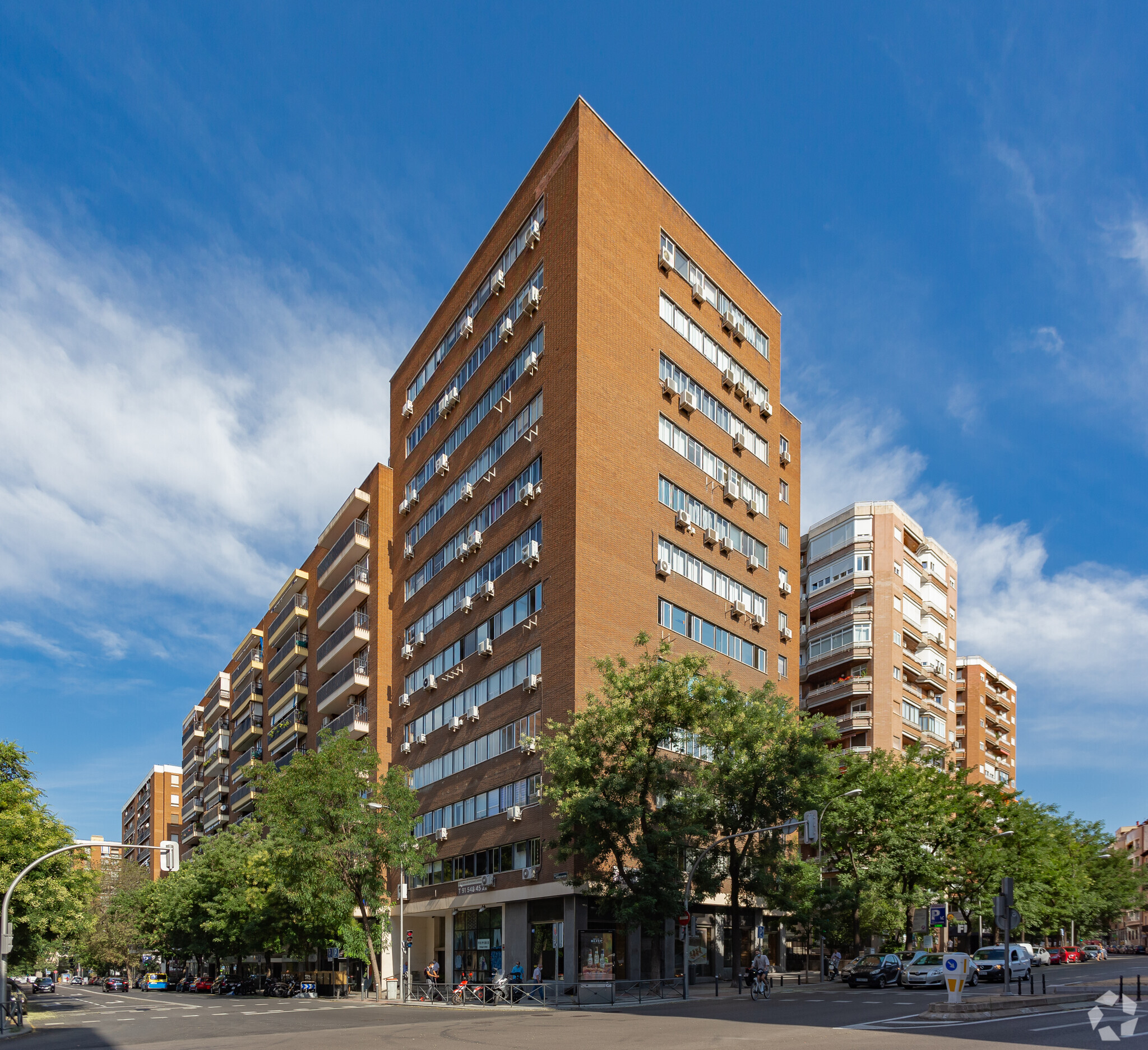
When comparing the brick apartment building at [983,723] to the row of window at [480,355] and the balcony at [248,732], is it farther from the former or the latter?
the balcony at [248,732]

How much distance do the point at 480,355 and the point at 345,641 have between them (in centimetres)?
2407

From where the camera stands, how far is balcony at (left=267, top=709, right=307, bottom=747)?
3406 inches

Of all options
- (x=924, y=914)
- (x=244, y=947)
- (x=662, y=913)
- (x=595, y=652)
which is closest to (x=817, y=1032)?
(x=662, y=913)

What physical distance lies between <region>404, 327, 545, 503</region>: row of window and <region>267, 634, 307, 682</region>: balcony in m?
24.7

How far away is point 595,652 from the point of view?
153 ft

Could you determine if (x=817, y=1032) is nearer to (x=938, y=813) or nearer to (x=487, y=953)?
(x=487, y=953)

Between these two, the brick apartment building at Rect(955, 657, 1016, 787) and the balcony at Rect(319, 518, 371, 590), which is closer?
the balcony at Rect(319, 518, 371, 590)

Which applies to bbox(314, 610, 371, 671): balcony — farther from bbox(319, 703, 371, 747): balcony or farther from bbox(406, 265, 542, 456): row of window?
bbox(406, 265, 542, 456): row of window

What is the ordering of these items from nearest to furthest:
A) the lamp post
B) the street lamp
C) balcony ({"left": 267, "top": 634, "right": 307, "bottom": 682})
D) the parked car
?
the parked car → the lamp post → the street lamp → balcony ({"left": 267, "top": 634, "right": 307, "bottom": 682})

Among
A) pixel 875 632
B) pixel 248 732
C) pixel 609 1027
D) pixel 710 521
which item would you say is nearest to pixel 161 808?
pixel 248 732

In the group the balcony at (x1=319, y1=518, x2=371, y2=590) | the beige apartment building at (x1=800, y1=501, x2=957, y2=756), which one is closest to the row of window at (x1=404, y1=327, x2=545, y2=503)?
the balcony at (x1=319, y1=518, x2=371, y2=590)

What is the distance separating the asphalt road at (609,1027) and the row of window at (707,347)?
3187cm

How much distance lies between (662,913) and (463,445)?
30719 millimetres

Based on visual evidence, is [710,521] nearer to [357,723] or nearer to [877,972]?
[877,972]
